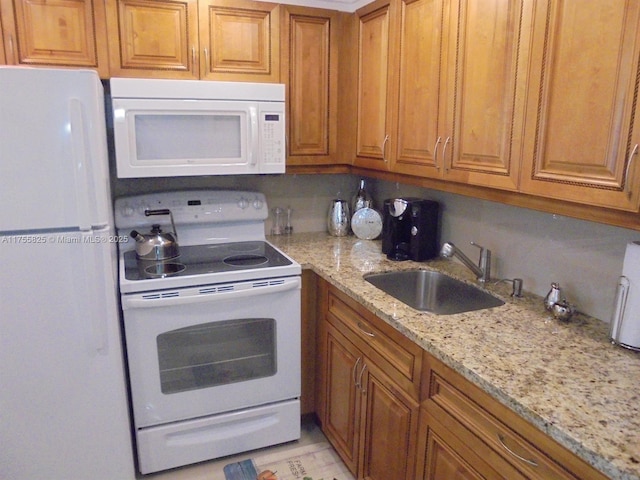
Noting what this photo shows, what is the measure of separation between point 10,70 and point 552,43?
1.66m

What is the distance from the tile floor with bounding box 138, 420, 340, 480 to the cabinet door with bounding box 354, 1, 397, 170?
139 centimetres

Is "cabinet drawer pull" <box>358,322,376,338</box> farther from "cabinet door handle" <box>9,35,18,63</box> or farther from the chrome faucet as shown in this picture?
"cabinet door handle" <box>9,35,18,63</box>

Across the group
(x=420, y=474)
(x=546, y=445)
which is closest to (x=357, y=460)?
(x=420, y=474)

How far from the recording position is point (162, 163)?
2.15 metres

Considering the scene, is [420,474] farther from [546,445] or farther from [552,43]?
[552,43]

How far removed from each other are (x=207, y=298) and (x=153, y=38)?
1189 millimetres

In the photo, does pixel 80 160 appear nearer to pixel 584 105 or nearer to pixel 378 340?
pixel 378 340

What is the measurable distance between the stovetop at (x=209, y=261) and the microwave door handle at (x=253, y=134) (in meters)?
0.48

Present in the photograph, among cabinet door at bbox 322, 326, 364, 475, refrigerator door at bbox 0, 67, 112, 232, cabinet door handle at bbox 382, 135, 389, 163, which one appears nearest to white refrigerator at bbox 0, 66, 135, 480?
refrigerator door at bbox 0, 67, 112, 232

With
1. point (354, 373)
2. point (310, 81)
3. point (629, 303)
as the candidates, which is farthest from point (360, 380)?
point (310, 81)

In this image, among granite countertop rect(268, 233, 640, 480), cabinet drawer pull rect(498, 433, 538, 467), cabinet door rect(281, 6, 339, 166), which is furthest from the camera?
cabinet door rect(281, 6, 339, 166)

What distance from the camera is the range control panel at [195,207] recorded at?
7.78 ft

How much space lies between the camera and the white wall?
5.12 feet

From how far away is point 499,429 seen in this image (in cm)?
116
